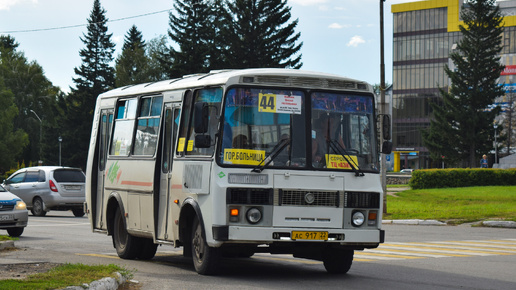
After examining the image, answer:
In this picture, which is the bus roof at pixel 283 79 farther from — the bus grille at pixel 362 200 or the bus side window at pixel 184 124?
the bus grille at pixel 362 200

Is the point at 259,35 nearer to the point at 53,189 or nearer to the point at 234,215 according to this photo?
the point at 53,189

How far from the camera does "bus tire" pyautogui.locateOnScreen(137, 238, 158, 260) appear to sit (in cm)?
1545

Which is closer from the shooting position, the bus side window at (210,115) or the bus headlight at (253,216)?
the bus headlight at (253,216)

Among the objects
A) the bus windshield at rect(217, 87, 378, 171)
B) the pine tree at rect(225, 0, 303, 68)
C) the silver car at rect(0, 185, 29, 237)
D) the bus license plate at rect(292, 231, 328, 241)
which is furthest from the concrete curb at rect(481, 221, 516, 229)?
the pine tree at rect(225, 0, 303, 68)

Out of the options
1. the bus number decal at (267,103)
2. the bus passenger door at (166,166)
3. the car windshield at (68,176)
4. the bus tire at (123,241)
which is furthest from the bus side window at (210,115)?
the car windshield at (68,176)

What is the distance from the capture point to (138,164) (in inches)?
588

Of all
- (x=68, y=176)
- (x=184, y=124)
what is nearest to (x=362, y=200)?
(x=184, y=124)

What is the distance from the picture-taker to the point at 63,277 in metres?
10.7

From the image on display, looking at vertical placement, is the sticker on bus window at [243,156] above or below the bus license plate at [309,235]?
above

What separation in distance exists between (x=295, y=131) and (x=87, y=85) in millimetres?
91752

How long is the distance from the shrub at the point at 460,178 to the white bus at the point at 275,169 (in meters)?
40.2

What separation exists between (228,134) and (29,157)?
11354 centimetres

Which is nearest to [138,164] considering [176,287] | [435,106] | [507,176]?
[176,287]

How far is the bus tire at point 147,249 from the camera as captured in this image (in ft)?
50.7
